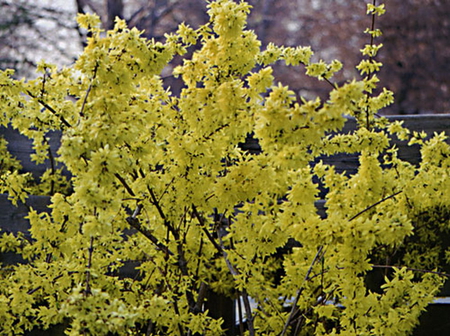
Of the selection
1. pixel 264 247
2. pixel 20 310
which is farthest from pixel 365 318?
pixel 20 310

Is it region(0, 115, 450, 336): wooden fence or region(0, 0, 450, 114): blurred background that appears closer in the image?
region(0, 115, 450, 336): wooden fence

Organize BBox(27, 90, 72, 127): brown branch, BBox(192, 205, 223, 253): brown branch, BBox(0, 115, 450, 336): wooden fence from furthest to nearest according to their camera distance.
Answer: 1. BBox(0, 115, 450, 336): wooden fence
2. BBox(192, 205, 223, 253): brown branch
3. BBox(27, 90, 72, 127): brown branch

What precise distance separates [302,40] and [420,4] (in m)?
3.14

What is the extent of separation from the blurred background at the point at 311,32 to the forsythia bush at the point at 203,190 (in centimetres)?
900

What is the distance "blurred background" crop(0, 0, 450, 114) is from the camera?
36.6 ft

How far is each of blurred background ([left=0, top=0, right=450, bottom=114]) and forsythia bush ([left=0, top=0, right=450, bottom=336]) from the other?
9.00 m

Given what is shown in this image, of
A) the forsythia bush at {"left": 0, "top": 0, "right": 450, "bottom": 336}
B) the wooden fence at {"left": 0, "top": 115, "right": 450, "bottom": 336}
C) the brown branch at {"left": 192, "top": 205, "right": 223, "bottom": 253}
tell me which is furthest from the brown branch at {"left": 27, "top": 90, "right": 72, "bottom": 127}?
the wooden fence at {"left": 0, "top": 115, "right": 450, "bottom": 336}

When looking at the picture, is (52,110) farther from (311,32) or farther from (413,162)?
(311,32)

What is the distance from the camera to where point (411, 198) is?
259cm

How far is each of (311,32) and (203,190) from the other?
43.8 feet

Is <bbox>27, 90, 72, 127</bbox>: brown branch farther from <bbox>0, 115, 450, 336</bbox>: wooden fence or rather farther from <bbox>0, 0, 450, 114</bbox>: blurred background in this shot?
<bbox>0, 0, 450, 114</bbox>: blurred background

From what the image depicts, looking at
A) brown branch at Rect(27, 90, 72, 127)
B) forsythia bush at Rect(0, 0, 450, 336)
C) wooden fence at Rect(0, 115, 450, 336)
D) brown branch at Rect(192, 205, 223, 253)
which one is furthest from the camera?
wooden fence at Rect(0, 115, 450, 336)

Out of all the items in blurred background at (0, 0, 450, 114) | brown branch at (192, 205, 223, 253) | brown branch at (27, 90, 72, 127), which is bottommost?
brown branch at (192, 205, 223, 253)

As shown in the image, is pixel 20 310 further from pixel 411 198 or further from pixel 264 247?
pixel 411 198
